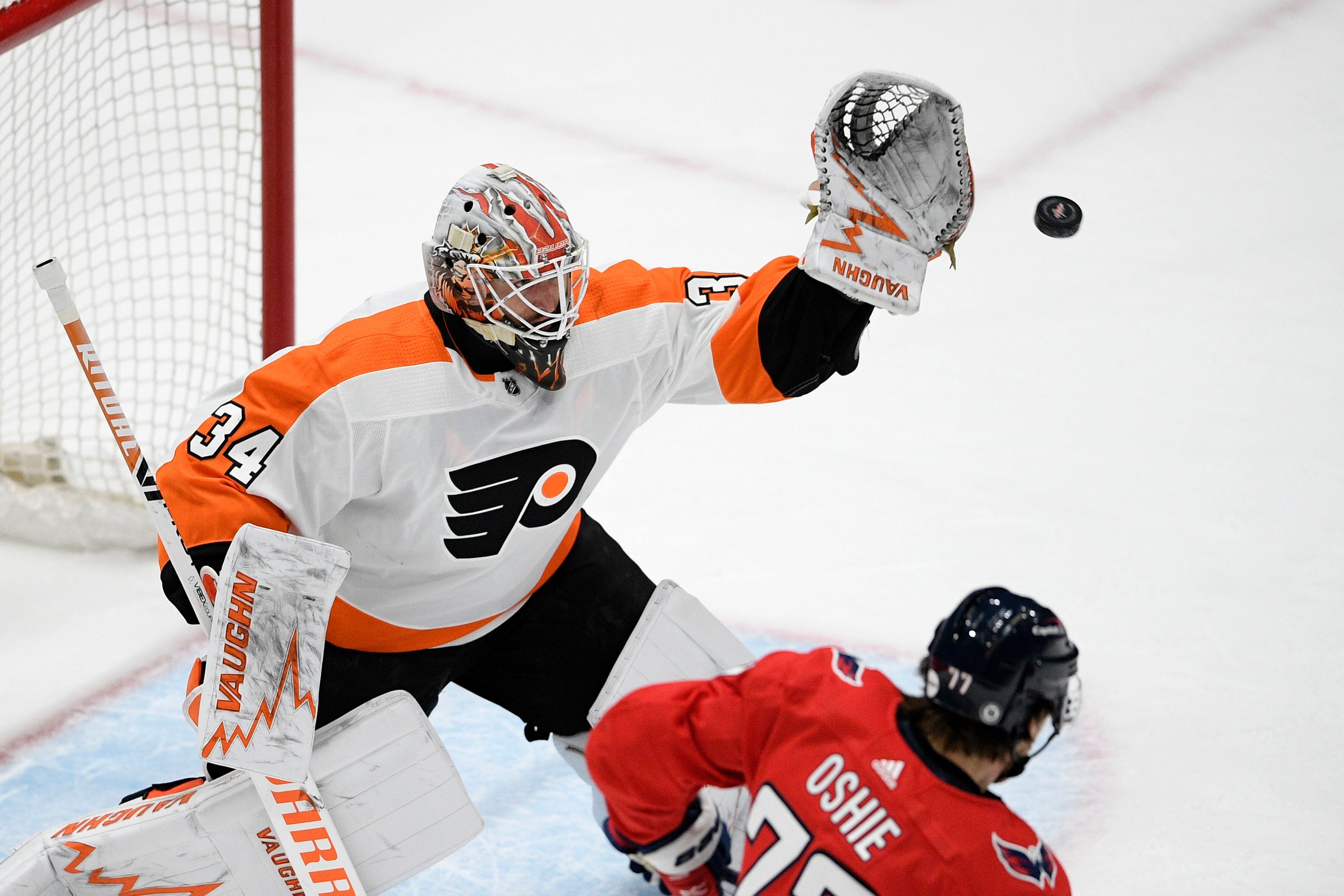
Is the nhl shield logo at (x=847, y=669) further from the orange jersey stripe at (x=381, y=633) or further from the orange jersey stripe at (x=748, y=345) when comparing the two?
the orange jersey stripe at (x=381, y=633)

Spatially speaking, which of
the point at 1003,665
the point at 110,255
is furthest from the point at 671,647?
the point at 110,255

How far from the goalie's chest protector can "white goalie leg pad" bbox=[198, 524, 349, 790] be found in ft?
0.29

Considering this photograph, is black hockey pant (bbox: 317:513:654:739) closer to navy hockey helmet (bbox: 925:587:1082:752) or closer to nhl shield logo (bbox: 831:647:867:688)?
nhl shield logo (bbox: 831:647:867:688)

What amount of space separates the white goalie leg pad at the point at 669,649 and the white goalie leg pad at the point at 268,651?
60 cm

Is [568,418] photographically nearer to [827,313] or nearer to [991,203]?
[827,313]

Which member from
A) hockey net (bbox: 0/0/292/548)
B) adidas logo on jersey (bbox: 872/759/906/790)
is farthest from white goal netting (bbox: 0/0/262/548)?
adidas logo on jersey (bbox: 872/759/906/790)

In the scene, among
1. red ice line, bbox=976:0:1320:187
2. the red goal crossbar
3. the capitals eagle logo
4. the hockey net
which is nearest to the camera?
the capitals eagle logo

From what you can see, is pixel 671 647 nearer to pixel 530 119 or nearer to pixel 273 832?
pixel 273 832

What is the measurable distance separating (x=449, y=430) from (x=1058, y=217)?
101cm

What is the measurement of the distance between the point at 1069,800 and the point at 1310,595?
105 cm

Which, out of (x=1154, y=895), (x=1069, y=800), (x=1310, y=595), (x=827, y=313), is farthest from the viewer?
(x=1310, y=595)

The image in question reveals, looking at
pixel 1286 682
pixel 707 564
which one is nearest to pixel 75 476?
pixel 707 564

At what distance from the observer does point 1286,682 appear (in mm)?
3254

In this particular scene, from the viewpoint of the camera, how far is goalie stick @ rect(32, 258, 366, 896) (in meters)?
2.17
